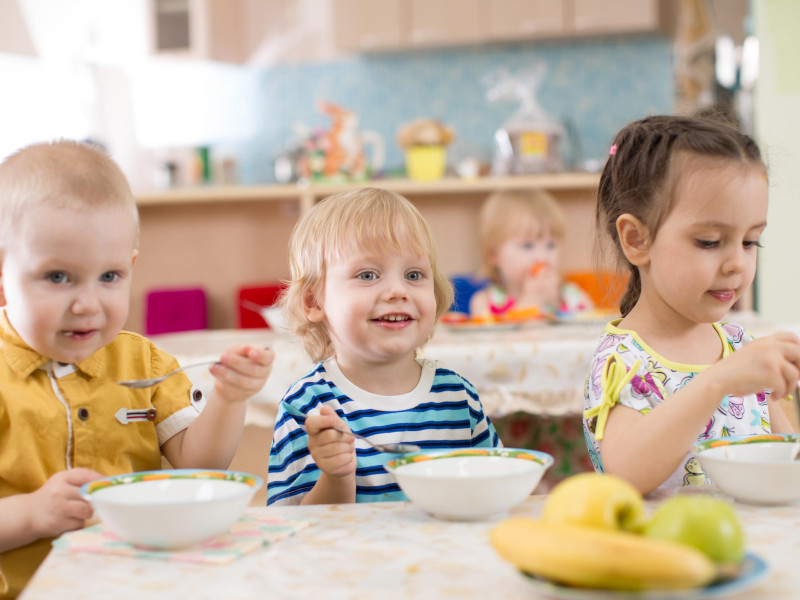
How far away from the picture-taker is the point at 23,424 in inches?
37.0

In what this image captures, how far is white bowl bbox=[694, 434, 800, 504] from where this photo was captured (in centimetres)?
77

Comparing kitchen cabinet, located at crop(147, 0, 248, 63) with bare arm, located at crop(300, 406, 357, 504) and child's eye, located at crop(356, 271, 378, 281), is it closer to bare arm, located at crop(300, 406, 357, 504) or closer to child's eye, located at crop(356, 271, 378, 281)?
child's eye, located at crop(356, 271, 378, 281)

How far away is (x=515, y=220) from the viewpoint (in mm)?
2895

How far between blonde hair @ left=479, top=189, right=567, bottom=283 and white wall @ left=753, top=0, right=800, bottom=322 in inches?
37.5

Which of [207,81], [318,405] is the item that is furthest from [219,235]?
[318,405]

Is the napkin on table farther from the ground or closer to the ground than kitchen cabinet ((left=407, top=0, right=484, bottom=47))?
closer to the ground

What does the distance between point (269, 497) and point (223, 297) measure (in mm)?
3086

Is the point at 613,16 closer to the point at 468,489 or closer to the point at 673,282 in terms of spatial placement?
the point at 673,282

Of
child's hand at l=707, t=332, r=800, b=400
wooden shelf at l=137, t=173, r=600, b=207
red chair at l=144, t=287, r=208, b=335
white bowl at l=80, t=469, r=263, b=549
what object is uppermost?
wooden shelf at l=137, t=173, r=600, b=207

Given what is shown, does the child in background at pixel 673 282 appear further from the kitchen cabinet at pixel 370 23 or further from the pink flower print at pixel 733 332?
the kitchen cabinet at pixel 370 23

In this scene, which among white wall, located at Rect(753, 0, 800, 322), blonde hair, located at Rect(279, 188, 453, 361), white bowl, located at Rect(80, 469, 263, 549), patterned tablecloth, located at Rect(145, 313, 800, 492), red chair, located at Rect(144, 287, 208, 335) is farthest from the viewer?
red chair, located at Rect(144, 287, 208, 335)

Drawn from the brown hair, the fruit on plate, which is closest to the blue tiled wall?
the brown hair

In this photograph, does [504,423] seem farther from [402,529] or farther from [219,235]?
[219,235]

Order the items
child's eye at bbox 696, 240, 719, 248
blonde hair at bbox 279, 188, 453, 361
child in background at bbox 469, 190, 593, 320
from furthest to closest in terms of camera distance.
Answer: child in background at bbox 469, 190, 593, 320, blonde hair at bbox 279, 188, 453, 361, child's eye at bbox 696, 240, 719, 248
